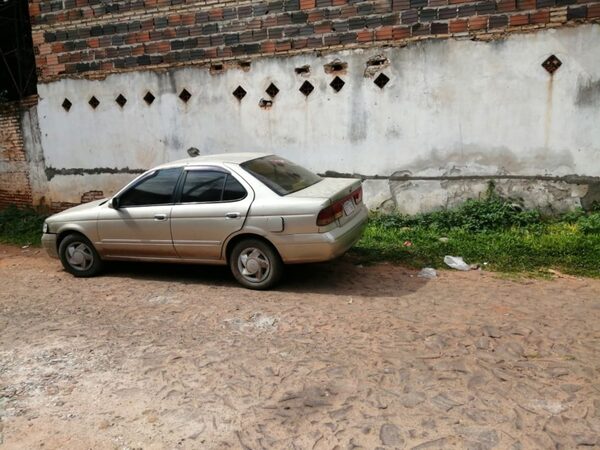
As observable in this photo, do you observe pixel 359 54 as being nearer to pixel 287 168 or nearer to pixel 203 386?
pixel 287 168

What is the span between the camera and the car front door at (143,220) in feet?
19.0

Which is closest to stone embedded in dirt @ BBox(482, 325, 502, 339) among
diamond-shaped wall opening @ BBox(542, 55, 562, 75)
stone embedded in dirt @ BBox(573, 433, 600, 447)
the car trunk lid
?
stone embedded in dirt @ BBox(573, 433, 600, 447)

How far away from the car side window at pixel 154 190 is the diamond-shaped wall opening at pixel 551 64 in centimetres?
481

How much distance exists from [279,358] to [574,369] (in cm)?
209

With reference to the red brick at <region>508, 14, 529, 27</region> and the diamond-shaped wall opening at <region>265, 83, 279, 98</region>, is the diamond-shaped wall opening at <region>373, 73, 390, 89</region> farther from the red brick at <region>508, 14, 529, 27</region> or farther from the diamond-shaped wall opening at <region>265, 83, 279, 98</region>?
the red brick at <region>508, 14, 529, 27</region>

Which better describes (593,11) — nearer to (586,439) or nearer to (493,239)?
(493,239)

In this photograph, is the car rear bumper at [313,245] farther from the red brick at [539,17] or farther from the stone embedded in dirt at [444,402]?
the red brick at [539,17]

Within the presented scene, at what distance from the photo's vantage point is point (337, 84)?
761 cm

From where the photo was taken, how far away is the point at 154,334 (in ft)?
14.9

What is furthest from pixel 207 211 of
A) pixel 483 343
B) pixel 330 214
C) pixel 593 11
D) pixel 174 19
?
pixel 593 11

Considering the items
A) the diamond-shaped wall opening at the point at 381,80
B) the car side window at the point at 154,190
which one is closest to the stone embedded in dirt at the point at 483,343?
the car side window at the point at 154,190

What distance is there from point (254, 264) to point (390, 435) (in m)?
2.79

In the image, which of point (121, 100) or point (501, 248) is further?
point (121, 100)

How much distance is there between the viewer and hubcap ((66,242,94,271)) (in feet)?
21.0
